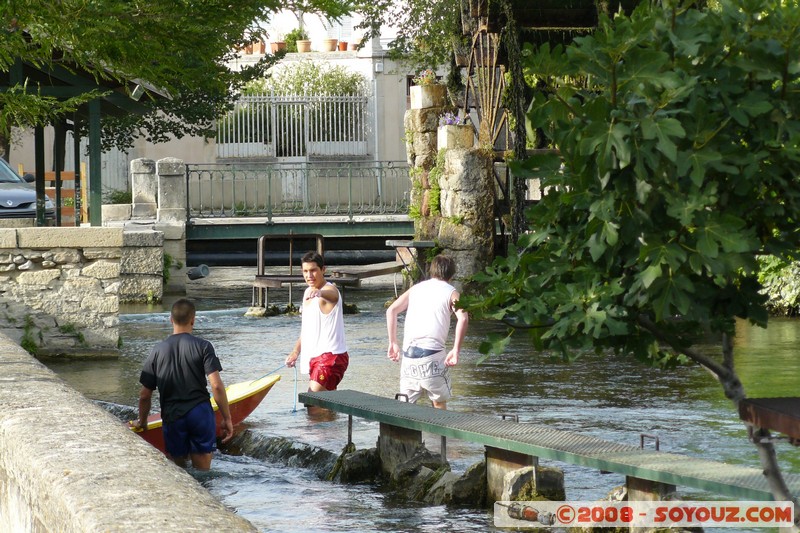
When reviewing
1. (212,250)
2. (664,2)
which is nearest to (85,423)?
(664,2)

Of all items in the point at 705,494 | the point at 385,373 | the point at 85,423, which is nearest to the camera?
the point at 85,423

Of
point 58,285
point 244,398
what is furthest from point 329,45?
point 244,398

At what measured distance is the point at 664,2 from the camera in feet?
11.6

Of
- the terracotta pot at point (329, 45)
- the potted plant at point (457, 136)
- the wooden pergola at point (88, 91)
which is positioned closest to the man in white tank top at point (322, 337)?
the wooden pergola at point (88, 91)

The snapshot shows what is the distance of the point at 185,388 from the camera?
6754mm

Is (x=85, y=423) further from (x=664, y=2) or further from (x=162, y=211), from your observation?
(x=162, y=211)

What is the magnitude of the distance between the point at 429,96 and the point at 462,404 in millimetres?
12107

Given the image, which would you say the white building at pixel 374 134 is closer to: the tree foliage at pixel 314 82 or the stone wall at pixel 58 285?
the tree foliage at pixel 314 82

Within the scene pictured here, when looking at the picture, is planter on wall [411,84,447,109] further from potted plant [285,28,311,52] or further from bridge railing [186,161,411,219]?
potted plant [285,28,311,52]

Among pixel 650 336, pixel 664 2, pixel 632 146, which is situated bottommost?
pixel 650 336

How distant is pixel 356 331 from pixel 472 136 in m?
4.87

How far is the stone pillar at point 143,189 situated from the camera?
22188 mm

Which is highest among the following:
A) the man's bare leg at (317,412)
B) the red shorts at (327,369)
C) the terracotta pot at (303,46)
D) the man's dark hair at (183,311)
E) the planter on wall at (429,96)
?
the terracotta pot at (303,46)

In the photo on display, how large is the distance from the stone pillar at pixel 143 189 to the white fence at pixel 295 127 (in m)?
11.1
